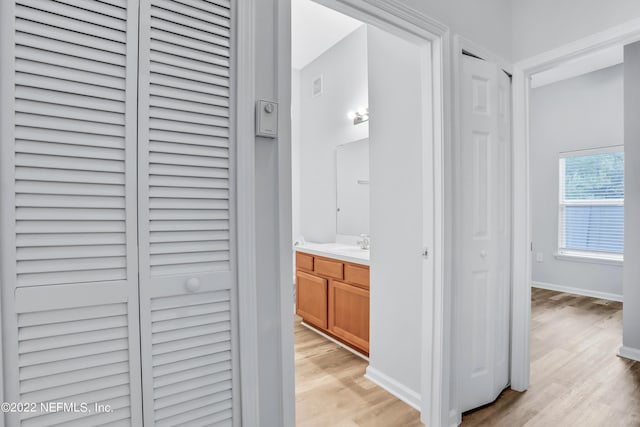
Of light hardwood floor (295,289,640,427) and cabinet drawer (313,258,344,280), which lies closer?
light hardwood floor (295,289,640,427)

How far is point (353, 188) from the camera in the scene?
3.47 metres

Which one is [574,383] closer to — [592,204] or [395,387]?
[395,387]

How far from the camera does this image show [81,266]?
0.91 m

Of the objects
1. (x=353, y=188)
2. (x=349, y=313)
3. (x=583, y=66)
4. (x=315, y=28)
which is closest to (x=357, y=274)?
(x=349, y=313)

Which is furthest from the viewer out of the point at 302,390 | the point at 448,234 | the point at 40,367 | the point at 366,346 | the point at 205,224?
the point at 366,346

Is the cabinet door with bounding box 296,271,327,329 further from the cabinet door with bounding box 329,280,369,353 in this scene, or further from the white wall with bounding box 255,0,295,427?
the white wall with bounding box 255,0,295,427

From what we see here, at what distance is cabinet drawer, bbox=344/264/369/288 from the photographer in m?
2.55

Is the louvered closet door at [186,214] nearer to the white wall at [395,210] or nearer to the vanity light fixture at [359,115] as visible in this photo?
the white wall at [395,210]

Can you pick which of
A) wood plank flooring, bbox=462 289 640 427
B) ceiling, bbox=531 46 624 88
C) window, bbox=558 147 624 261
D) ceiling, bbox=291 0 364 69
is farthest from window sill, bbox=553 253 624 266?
ceiling, bbox=291 0 364 69

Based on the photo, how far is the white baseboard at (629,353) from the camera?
8.40 ft

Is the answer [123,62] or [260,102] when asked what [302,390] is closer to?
[260,102]

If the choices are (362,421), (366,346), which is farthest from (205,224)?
(366,346)

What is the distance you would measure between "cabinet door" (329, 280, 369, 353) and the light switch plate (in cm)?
173

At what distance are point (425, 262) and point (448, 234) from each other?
0.20 meters
